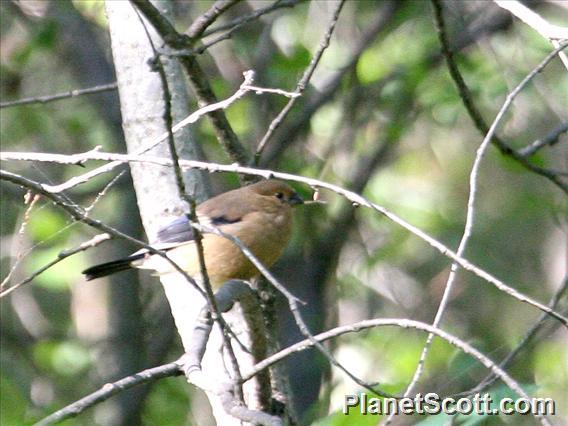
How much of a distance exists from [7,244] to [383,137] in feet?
9.90

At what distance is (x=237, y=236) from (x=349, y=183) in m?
1.46

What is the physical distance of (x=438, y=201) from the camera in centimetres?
856

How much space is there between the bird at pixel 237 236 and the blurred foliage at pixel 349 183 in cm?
60

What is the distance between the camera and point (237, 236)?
5137 millimetres

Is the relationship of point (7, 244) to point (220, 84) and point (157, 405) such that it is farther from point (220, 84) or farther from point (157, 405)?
point (220, 84)

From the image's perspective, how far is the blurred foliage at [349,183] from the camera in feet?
21.1

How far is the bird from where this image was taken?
4.95 meters

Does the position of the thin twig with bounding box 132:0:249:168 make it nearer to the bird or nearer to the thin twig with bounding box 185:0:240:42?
the thin twig with bounding box 185:0:240:42

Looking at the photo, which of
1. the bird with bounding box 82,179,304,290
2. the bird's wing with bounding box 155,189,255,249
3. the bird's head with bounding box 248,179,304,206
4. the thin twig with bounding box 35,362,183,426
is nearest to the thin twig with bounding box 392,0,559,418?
the thin twig with bounding box 35,362,183,426

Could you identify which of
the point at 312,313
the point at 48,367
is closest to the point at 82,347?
the point at 48,367

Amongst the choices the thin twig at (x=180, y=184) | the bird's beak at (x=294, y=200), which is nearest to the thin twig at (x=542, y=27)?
the thin twig at (x=180, y=184)

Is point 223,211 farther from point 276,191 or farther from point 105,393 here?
point 105,393

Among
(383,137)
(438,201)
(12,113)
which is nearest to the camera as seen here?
(383,137)

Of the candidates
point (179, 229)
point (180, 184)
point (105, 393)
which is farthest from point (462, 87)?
point (105, 393)
